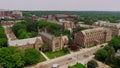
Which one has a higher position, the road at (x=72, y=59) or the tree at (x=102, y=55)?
the tree at (x=102, y=55)

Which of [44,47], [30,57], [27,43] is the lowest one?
[44,47]

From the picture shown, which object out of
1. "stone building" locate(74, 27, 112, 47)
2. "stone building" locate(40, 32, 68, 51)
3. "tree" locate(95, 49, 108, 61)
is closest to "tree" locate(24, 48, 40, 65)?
"stone building" locate(40, 32, 68, 51)

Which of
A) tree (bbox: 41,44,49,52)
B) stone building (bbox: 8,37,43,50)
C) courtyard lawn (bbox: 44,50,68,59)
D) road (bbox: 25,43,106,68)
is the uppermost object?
stone building (bbox: 8,37,43,50)

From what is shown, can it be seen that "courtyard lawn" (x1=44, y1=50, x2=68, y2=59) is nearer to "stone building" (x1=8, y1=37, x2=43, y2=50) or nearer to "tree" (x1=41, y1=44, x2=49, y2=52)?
"tree" (x1=41, y1=44, x2=49, y2=52)

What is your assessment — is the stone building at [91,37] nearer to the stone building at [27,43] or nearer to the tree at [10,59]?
the stone building at [27,43]

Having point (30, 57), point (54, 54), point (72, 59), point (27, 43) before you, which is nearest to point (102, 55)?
point (72, 59)

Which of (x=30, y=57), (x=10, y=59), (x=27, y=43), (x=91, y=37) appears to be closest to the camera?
(x=10, y=59)

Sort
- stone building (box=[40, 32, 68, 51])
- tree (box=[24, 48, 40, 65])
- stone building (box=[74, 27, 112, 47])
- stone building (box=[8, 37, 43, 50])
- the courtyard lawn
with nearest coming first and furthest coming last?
tree (box=[24, 48, 40, 65])
the courtyard lawn
stone building (box=[8, 37, 43, 50])
stone building (box=[40, 32, 68, 51])
stone building (box=[74, 27, 112, 47])

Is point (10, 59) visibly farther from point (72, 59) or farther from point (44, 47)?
point (72, 59)

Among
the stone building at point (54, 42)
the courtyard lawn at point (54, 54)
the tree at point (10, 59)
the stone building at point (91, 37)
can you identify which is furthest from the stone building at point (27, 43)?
the stone building at point (91, 37)

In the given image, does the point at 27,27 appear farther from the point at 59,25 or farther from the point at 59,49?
the point at 59,49
